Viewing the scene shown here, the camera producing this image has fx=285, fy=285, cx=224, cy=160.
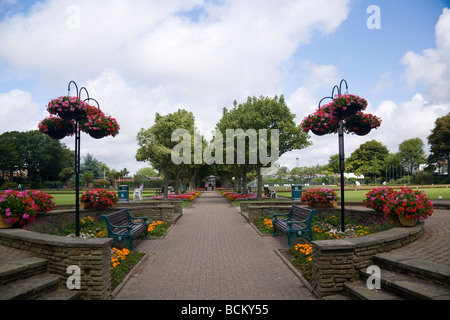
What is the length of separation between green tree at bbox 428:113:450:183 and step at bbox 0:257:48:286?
200 feet

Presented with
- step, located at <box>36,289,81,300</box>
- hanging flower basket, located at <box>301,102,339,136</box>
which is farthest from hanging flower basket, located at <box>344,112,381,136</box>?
step, located at <box>36,289,81,300</box>

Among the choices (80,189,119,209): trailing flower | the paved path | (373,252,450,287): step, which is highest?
(80,189,119,209): trailing flower

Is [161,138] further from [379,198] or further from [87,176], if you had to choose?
[87,176]

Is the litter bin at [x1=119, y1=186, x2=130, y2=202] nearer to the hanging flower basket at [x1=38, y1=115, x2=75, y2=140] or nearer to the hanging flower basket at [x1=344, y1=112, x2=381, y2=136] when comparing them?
the hanging flower basket at [x1=38, y1=115, x2=75, y2=140]

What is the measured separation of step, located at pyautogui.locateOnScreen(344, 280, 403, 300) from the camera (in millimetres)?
3561

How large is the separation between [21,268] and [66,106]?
349 centimetres

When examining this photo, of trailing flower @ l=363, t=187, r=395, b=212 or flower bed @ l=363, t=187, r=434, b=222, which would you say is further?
trailing flower @ l=363, t=187, r=395, b=212

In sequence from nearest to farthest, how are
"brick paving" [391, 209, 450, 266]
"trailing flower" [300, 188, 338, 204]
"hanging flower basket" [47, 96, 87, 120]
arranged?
1. "brick paving" [391, 209, 450, 266]
2. "hanging flower basket" [47, 96, 87, 120]
3. "trailing flower" [300, 188, 338, 204]

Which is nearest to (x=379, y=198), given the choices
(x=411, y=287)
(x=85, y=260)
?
(x=411, y=287)

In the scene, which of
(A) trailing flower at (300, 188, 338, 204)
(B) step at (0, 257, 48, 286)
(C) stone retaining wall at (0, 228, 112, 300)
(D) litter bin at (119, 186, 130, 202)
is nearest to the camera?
(B) step at (0, 257, 48, 286)

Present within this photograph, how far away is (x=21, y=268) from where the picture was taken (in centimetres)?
389

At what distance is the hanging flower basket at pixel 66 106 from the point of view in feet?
→ 20.0

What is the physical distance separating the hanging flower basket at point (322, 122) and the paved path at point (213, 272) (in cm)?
315
